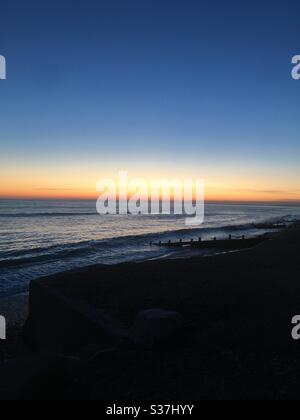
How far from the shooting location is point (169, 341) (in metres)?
7.26

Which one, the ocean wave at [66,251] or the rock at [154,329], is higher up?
the rock at [154,329]

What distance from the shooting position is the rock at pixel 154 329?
7.24 m

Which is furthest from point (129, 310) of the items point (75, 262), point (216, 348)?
point (75, 262)

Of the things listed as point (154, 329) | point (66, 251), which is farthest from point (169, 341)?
point (66, 251)

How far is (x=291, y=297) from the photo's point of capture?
1010cm

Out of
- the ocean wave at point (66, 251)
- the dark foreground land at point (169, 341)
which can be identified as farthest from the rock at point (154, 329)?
the ocean wave at point (66, 251)

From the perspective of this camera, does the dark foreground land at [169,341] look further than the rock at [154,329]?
No

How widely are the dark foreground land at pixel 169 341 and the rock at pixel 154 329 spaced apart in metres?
0.09

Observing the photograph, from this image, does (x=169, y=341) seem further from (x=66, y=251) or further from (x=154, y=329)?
(x=66, y=251)

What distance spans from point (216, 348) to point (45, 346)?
6488mm

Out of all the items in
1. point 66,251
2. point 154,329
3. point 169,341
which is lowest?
point 66,251

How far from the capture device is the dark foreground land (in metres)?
5.75

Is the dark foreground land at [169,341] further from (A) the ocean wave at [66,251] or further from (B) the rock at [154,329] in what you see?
(A) the ocean wave at [66,251]

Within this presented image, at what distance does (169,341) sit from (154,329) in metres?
0.36
